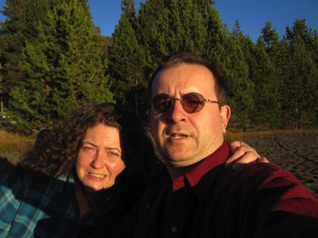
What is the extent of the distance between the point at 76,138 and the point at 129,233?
1.16 meters

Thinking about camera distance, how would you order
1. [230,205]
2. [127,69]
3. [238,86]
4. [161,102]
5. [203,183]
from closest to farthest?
[230,205] → [203,183] → [161,102] → [238,86] → [127,69]

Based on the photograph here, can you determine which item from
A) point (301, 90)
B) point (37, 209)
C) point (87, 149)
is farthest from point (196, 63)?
point (301, 90)

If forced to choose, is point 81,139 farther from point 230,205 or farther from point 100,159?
point 230,205

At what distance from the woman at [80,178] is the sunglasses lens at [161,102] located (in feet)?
2.17

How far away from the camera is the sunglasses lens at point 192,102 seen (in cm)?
249

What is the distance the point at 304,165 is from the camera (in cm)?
1348

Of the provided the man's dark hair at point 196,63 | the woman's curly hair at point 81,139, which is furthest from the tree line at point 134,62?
the man's dark hair at point 196,63

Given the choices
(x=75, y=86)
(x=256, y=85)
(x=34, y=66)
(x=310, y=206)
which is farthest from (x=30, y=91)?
(x=310, y=206)

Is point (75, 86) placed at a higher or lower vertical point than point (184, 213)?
higher

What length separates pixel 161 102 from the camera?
102 inches

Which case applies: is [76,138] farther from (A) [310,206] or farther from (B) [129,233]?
(A) [310,206]

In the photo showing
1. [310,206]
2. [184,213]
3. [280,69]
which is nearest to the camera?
[310,206]

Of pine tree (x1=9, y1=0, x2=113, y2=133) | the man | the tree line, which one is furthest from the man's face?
pine tree (x1=9, y1=0, x2=113, y2=133)

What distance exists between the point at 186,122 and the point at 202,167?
18.2 inches
